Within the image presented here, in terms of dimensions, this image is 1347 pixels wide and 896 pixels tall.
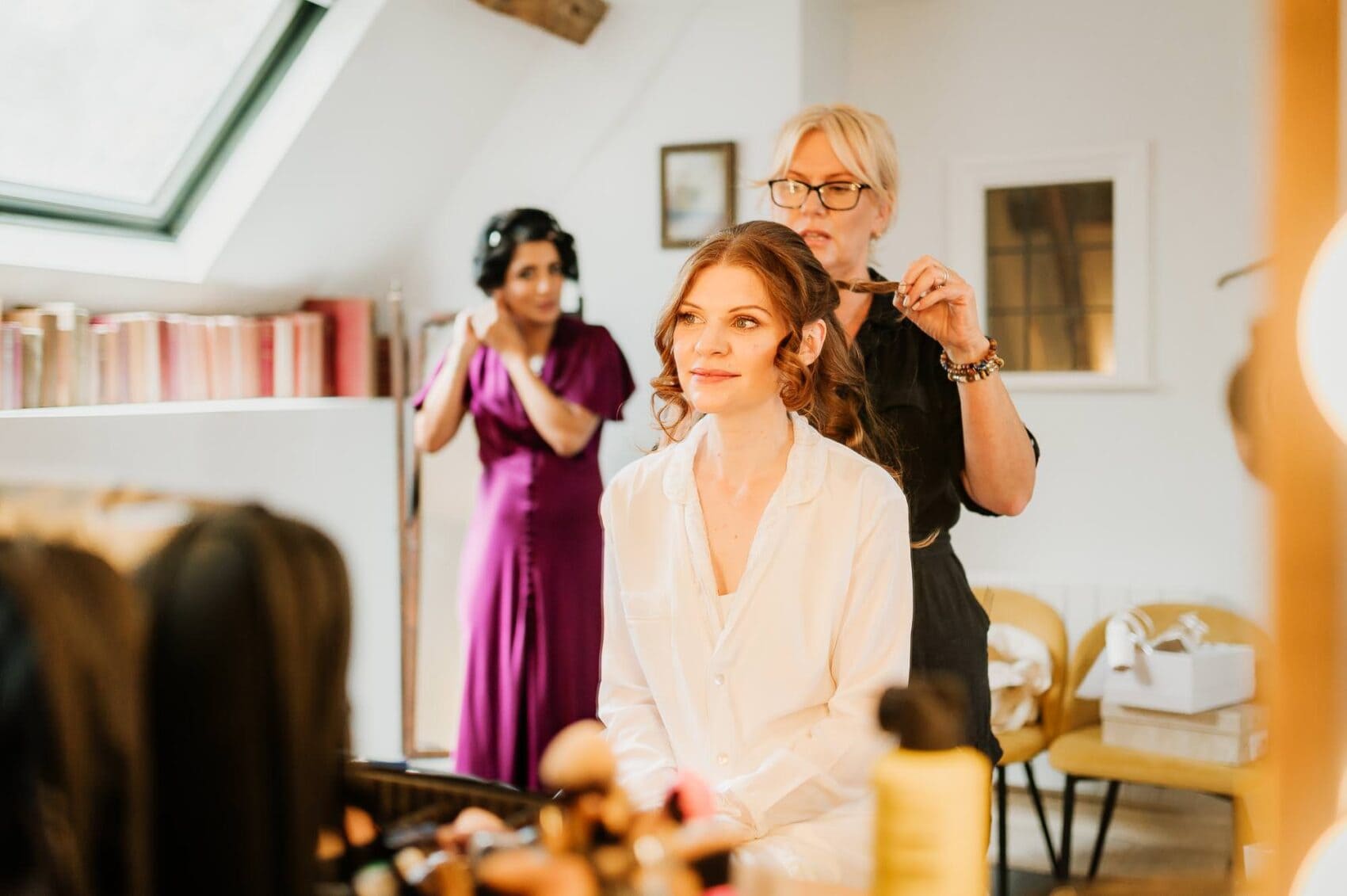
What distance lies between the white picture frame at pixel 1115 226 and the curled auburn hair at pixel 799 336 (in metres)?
2.62

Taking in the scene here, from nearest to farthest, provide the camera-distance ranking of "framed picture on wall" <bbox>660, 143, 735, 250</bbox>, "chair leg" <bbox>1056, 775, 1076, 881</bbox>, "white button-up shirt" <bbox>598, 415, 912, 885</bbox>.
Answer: "white button-up shirt" <bbox>598, 415, 912, 885</bbox> → "chair leg" <bbox>1056, 775, 1076, 881</bbox> → "framed picture on wall" <bbox>660, 143, 735, 250</bbox>

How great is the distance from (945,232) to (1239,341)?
1.00 meters

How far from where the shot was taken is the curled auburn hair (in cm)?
164

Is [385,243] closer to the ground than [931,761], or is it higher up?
higher up

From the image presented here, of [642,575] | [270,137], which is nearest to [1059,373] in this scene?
[270,137]

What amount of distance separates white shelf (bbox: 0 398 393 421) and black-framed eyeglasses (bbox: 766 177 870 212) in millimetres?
1910

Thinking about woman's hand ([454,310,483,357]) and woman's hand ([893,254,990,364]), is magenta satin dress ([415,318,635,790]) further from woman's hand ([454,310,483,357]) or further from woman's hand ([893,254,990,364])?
woman's hand ([893,254,990,364])

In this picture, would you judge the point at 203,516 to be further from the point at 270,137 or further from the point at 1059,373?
the point at 1059,373

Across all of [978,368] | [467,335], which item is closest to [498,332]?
[467,335]

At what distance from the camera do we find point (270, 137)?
11.7 ft

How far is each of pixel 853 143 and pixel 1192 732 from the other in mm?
2049

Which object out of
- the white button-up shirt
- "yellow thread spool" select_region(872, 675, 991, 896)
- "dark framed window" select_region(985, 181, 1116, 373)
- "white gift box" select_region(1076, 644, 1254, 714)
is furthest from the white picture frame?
"yellow thread spool" select_region(872, 675, 991, 896)

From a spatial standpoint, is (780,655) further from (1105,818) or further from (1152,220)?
(1152,220)

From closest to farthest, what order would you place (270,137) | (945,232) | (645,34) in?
(270,137) < (645,34) < (945,232)
